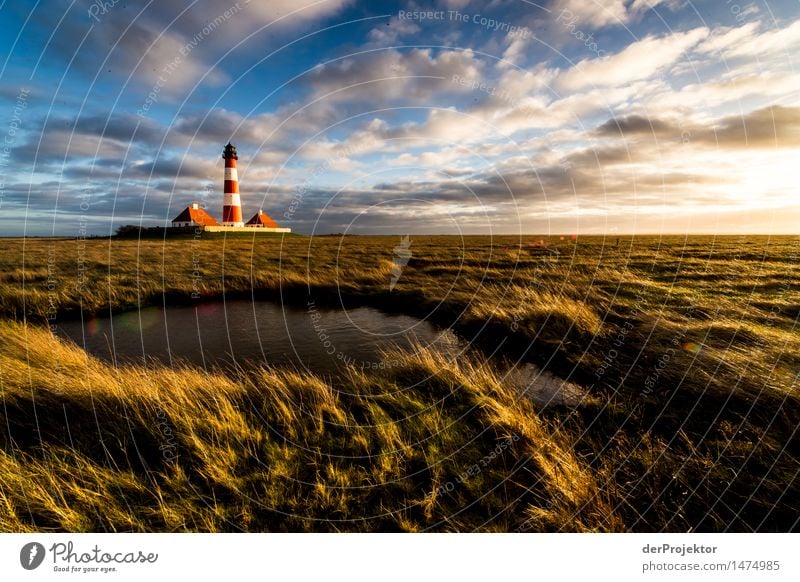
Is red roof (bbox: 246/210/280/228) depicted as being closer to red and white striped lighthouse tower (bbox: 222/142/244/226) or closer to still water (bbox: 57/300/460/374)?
red and white striped lighthouse tower (bbox: 222/142/244/226)

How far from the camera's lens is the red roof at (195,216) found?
69938 millimetres

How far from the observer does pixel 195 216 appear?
70.4 meters

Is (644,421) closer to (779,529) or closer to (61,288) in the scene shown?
(779,529)

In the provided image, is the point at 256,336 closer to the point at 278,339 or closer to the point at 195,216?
the point at 278,339

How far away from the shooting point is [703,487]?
469 cm

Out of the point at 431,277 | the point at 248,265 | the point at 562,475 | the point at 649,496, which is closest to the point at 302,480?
the point at 562,475

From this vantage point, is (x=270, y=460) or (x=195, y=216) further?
(x=195, y=216)

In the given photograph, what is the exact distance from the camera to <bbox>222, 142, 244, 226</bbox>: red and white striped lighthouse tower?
2002 inches

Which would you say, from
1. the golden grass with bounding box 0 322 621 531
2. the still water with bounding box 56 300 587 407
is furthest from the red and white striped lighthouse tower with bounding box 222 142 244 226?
the golden grass with bounding box 0 322 621 531

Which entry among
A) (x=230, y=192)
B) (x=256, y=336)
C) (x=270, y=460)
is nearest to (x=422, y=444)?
(x=270, y=460)

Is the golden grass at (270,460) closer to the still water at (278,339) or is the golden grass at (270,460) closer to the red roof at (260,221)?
the still water at (278,339)

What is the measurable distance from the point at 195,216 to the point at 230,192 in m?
25.6

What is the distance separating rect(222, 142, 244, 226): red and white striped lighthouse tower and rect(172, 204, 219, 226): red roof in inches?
804

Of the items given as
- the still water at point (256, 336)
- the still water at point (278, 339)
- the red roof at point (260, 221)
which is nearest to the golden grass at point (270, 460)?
the still water at point (278, 339)
